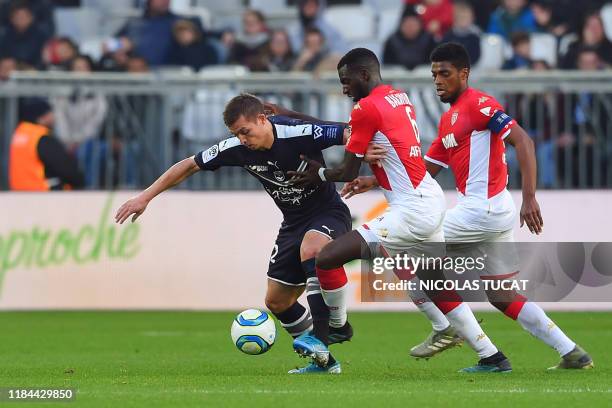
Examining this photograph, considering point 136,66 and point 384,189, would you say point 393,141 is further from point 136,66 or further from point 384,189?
point 136,66

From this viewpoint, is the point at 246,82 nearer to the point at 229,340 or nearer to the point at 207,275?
the point at 207,275

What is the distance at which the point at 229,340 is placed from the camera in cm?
1230

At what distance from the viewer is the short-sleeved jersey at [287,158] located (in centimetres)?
909

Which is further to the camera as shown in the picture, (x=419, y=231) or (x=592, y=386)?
(x=419, y=231)

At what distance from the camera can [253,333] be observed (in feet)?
30.2

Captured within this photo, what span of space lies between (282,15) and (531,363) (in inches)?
464

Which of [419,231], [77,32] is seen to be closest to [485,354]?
[419,231]

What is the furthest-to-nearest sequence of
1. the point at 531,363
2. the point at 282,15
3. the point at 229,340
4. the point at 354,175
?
the point at 282,15 < the point at 229,340 < the point at 531,363 < the point at 354,175

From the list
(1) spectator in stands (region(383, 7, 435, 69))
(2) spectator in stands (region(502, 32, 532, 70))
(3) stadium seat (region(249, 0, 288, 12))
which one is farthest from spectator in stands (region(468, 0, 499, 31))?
(3) stadium seat (region(249, 0, 288, 12))

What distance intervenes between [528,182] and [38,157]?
9.02 metres

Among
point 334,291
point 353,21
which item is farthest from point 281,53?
point 334,291

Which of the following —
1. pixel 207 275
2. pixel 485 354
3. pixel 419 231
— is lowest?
pixel 207 275

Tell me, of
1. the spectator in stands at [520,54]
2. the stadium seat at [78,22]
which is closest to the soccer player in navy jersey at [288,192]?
the spectator in stands at [520,54]

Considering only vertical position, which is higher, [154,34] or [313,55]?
[154,34]
